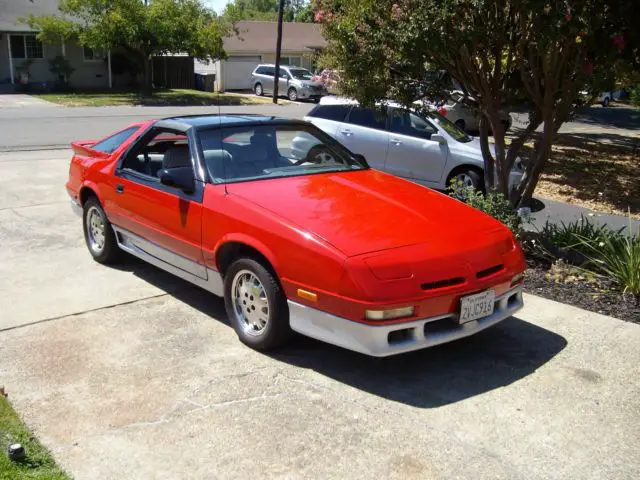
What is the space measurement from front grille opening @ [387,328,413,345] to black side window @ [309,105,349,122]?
24.9 ft

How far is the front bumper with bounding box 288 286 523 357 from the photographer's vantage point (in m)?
4.19

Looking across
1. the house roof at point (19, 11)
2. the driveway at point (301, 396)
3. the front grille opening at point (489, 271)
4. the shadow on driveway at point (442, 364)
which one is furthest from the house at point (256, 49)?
the front grille opening at point (489, 271)

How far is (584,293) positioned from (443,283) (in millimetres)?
2482

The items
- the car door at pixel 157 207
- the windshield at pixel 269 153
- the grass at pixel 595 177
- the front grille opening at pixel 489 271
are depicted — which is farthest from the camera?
the grass at pixel 595 177

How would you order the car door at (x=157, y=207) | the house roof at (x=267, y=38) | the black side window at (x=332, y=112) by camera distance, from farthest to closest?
the house roof at (x=267, y=38) < the black side window at (x=332, y=112) < the car door at (x=157, y=207)

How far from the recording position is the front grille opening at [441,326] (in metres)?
4.43

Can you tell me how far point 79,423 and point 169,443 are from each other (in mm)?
600

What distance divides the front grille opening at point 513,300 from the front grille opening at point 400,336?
0.99 metres

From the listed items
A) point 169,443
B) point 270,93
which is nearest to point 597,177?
point 169,443

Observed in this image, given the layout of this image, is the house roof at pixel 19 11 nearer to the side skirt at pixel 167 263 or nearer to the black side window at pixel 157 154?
the black side window at pixel 157 154

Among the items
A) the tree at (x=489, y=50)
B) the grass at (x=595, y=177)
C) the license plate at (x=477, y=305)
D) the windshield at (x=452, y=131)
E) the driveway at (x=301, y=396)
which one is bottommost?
the driveway at (x=301, y=396)

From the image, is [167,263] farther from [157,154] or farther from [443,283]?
[443,283]

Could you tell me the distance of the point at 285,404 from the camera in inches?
164

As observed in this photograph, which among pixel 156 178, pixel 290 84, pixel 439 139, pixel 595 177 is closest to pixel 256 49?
pixel 290 84
